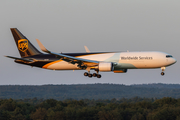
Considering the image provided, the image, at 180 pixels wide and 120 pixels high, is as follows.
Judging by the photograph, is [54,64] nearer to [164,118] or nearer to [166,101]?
[164,118]

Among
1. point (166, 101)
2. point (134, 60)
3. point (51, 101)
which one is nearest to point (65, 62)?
point (134, 60)

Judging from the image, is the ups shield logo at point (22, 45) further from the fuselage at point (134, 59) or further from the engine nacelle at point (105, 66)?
the engine nacelle at point (105, 66)

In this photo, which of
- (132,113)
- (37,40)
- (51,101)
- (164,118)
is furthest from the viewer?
(51,101)

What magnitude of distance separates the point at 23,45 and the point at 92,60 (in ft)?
56.5

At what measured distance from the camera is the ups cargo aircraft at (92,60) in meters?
62.2

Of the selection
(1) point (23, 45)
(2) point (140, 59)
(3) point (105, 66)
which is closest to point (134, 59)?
(2) point (140, 59)

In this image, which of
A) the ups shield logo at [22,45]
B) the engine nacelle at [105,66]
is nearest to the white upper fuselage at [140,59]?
the engine nacelle at [105,66]

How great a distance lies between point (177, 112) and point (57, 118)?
4468cm

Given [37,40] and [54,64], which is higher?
[37,40]

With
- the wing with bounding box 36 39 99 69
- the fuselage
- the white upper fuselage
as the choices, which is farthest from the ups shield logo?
the white upper fuselage

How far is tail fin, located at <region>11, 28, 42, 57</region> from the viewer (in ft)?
238

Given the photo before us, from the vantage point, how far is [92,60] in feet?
217

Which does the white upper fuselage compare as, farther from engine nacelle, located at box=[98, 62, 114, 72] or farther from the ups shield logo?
the ups shield logo

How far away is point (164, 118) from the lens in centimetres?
12206
